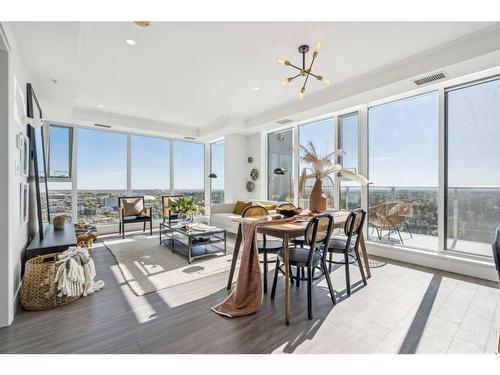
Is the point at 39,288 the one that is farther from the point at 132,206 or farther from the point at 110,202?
the point at 110,202

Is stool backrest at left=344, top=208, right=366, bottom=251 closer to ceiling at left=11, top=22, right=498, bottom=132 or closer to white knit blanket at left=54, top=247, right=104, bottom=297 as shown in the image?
ceiling at left=11, top=22, right=498, bottom=132

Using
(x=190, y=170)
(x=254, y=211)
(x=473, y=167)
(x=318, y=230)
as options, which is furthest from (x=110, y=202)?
(x=473, y=167)

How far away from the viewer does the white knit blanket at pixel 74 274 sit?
2340mm

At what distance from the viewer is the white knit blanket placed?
2.34 m

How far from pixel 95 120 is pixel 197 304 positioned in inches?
203

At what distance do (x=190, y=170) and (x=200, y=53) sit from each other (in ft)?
16.5

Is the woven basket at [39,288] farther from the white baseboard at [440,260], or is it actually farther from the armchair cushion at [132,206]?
the white baseboard at [440,260]

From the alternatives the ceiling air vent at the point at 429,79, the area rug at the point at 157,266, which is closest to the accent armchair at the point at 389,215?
the ceiling air vent at the point at 429,79

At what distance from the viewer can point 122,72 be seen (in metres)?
3.64

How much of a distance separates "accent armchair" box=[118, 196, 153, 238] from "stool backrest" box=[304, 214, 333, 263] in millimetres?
4456

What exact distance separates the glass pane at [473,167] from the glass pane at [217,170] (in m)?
5.56

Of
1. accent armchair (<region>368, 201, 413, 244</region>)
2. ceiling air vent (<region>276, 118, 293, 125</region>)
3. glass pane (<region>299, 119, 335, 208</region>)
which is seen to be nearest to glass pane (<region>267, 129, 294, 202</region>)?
glass pane (<region>299, 119, 335, 208</region>)
